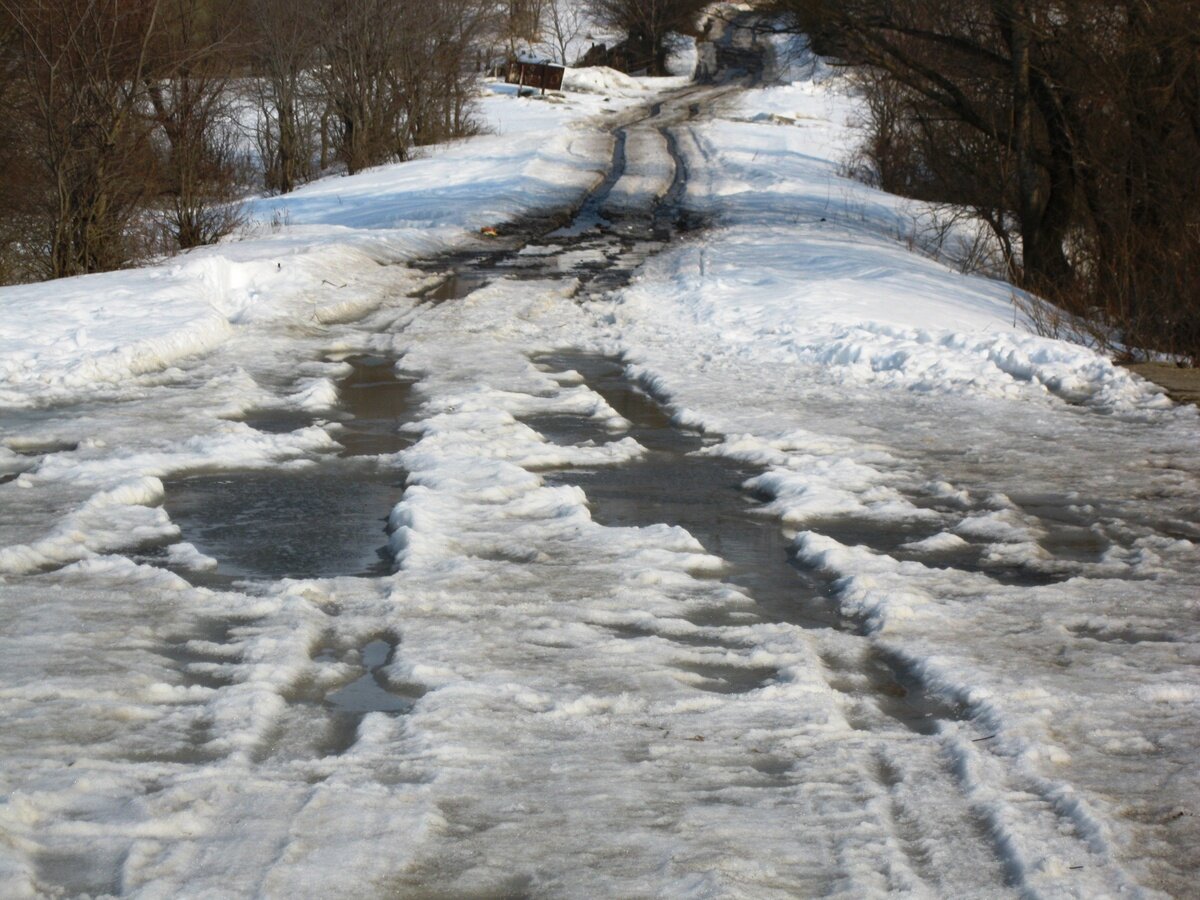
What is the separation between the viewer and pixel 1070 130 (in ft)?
47.2

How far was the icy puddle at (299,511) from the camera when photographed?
5.55 metres

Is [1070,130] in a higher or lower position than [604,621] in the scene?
higher

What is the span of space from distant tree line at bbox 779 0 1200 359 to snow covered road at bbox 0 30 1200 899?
248 centimetres

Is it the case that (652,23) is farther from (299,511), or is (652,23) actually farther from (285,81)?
(299,511)

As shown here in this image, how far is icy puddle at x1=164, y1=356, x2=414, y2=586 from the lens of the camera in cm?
555

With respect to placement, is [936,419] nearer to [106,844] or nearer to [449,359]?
[449,359]

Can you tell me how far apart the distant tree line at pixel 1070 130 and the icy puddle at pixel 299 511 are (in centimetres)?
694

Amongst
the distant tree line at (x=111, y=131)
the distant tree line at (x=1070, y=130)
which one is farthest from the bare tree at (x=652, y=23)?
the distant tree line at (x=1070, y=130)

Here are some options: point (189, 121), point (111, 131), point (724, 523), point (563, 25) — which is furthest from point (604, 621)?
point (563, 25)

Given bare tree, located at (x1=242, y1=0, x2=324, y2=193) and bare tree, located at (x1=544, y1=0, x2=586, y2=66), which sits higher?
bare tree, located at (x1=544, y1=0, x2=586, y2=66)

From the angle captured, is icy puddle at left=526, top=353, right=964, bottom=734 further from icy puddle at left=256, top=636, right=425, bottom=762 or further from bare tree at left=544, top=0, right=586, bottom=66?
bare tree at left=544, top=0, right=586, bottom=66

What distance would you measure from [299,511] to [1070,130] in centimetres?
1119

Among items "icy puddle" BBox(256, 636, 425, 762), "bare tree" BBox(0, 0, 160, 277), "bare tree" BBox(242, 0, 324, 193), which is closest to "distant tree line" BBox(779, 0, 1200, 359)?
"bare tree" BBox(0, 0, 160, 277)

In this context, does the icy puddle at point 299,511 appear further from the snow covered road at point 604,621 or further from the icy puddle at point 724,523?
the icy puddle at point 724,523
